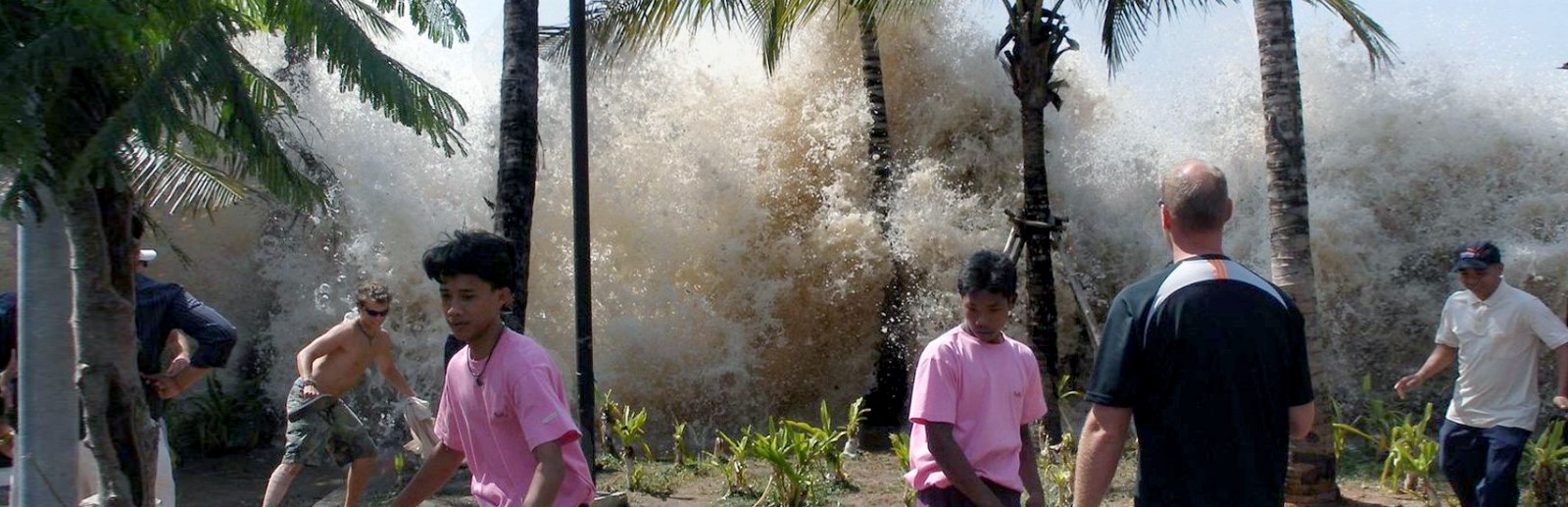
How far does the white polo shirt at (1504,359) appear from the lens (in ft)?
20.0

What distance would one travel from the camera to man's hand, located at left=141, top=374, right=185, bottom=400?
17.8 feet

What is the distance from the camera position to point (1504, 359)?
6.14 m

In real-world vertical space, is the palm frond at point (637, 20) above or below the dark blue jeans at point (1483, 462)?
above

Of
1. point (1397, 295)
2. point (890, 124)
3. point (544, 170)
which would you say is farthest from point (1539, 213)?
point (544, 170)

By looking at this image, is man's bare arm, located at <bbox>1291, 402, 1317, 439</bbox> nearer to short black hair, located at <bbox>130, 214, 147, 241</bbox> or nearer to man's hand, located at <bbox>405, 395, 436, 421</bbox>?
short black hair, located at <bbox>130, 214, 147, 241</bbox>

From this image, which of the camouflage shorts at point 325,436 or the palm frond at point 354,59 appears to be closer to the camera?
the palm frond at point 354,59

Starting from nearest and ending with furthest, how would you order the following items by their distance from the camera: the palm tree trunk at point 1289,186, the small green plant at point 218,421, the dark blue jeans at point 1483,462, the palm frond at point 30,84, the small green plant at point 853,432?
the palm frond at point 30,84 < the dark blue jeans at point 1483,462 < the palm tree trunk at point 1289,186 < the small green plant at point 853,432 < the small green plant at point 218,421

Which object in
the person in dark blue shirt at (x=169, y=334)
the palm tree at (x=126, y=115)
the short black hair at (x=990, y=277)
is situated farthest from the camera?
the person in dark blue shirt at (x=169, y=334)

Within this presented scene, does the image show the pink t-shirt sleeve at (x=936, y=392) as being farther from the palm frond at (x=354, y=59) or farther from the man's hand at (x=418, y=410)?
the man's hand at (x=418, y=410)

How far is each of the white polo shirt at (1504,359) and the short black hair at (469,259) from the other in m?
4.76

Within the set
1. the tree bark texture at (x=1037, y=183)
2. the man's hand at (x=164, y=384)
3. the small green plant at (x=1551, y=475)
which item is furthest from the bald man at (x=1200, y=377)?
the tree bark texture at (x=1037, y=183)

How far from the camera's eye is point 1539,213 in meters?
11.5

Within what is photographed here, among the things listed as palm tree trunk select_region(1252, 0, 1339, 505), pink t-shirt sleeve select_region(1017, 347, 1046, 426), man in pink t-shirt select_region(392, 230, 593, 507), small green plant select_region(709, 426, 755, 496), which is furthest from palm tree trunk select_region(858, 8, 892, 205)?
man in pink t-shirt select_region(392, 230, 593, 507)

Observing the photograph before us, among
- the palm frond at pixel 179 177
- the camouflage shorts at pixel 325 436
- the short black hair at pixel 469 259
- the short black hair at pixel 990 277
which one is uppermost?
the palm frond at pixel 179 177
